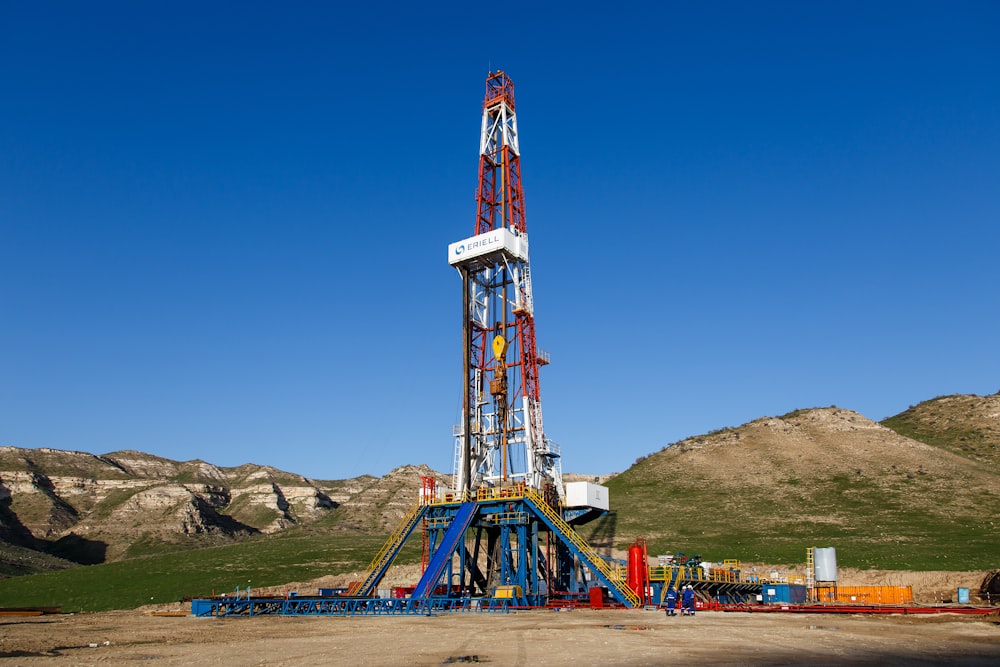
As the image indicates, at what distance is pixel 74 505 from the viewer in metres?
131

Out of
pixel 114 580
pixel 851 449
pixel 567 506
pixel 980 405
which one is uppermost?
pixel 980 405

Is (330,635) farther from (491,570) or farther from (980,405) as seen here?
(980,405)

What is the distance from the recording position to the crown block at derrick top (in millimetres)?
49938

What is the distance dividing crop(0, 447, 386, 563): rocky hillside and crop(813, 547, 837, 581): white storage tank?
9297cm

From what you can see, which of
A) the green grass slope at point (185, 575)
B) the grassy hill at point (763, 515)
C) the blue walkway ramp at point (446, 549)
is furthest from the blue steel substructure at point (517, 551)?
the green grass slope at point (185, 575)

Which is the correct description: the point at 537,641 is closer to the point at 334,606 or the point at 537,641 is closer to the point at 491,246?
the point at 334,606

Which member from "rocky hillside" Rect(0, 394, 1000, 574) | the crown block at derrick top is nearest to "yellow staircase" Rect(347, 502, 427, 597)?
the crown block at derrick top

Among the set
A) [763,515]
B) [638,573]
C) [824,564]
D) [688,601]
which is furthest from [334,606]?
[763,515]

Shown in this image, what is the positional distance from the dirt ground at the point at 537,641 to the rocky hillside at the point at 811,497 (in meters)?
27.7

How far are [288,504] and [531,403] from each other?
107771mm

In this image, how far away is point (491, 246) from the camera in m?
50.0

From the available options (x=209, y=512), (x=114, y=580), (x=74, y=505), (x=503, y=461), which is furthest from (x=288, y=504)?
(x=503, y=461)

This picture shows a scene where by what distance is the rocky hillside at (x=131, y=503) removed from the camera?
382 feet

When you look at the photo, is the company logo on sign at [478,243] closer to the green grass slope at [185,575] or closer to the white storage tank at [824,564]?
the green grass slope at [185,575]
